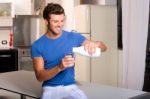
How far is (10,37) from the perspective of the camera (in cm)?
545

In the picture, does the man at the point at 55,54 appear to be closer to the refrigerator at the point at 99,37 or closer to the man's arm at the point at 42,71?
the man's arm at the point at 42,71

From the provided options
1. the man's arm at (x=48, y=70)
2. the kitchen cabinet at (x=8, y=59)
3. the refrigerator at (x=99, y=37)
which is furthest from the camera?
the kitchen cabinet at (x=8, y=59)

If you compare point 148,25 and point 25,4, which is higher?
point 25,4

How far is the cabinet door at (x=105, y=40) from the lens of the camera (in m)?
3.52

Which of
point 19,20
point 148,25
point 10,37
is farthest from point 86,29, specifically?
point 10,37

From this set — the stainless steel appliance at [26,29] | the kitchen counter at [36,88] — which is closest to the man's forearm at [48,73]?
the kitchen counter at [36,88]

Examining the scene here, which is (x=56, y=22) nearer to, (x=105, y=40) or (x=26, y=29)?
(x=105, y=40)

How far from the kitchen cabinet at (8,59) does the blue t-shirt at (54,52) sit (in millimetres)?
2955

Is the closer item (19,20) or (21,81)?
(21,81)

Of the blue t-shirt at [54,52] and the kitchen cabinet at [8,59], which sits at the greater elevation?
the blue t-shirt at [54,52]

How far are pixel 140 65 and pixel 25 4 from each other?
3271 mm

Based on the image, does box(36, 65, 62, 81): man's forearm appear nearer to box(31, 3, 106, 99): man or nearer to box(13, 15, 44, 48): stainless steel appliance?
box(31, 3, 106, 99): man

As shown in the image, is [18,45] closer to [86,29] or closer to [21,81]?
[86,29]

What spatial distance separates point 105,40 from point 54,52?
180cm
